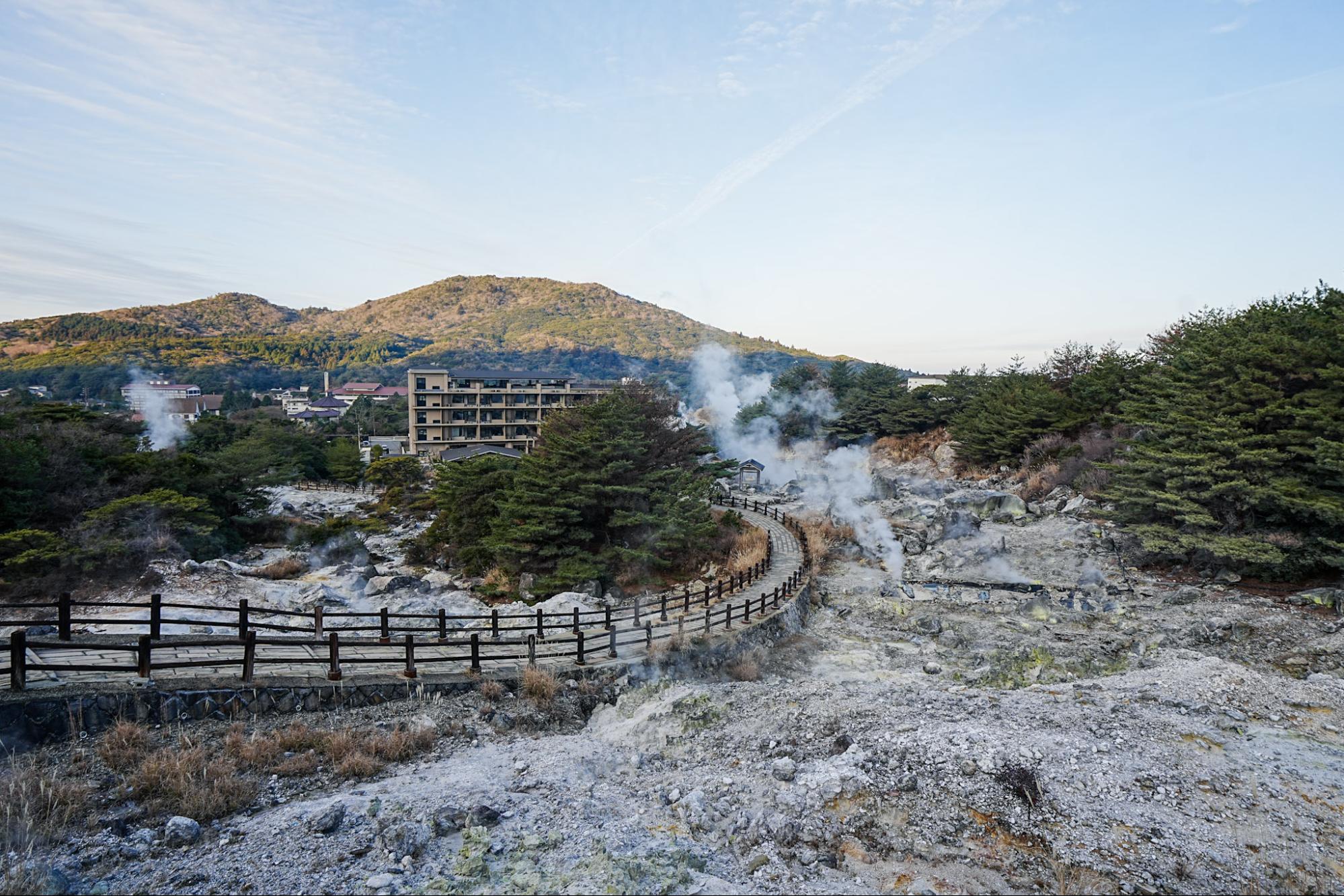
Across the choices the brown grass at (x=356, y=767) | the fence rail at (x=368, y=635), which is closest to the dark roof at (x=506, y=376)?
the fence rail at (x=368, y=635)

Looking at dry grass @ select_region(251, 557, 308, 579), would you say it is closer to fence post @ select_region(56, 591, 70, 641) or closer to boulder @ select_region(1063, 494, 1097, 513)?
fence post @ select_region(56, 591, 70, 641)

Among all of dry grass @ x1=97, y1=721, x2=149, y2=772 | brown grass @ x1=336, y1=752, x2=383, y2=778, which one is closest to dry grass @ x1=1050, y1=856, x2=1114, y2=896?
brown grass @ x1=336, y1=752, x2=383, y2=778

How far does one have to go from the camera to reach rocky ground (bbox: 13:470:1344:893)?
546 cm

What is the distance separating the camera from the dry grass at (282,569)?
21594 millimetres

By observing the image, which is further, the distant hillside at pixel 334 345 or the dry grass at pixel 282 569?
the distant hillside at pixel 334 345

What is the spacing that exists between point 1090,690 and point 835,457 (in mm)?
39322

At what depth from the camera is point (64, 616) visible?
7855mm

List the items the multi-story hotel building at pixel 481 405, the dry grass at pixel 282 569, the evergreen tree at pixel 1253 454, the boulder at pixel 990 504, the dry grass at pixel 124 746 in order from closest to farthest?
the dry grass at pixel 124 746 → the evergreen tree at pixel 1253 454 → the dry grass at pixel 282 569 → the boulder at pixel 990 504 → the multi-story hotel building at pixel 481 405

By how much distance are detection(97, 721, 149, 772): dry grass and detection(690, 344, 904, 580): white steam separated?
1828cm

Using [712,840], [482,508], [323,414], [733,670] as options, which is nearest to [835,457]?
[482,508]

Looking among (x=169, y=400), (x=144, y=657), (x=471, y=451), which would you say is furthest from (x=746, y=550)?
(x=169, y=400)

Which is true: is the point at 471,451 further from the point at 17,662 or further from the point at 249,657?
the point at 17,662

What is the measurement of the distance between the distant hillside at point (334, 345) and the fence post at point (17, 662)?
82.0 metres

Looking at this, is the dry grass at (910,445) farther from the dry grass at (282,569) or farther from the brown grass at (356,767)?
the brown grass at (356,767)
